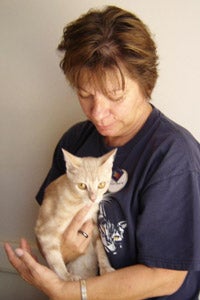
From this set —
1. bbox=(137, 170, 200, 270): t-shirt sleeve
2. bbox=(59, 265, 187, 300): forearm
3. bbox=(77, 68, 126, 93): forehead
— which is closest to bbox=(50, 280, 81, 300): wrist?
bbox=(59, 265, 187, 300): forearm

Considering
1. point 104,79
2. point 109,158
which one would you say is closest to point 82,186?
point 109,158

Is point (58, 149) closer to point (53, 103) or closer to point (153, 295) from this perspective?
point (53, 103)

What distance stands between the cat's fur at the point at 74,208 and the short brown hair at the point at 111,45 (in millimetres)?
263

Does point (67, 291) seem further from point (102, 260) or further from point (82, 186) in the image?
point (82, 186)

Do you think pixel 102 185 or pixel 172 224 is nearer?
pixel 172 224

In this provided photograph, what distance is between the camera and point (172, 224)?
0.83 m

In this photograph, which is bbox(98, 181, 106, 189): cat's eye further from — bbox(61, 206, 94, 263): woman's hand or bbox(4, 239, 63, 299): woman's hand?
bbox(4, 239, 63, 299): woman's hand

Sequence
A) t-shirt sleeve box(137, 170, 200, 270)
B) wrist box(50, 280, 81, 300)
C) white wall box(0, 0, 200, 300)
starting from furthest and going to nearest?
white wall box(0, 0, 200, 300) < wrist box(50, 280, 81, 300) < t-shirt sleeve box(137, 170, 200, 270)

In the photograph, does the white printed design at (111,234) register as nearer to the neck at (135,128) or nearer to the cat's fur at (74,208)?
the cat's fur at (74,208)

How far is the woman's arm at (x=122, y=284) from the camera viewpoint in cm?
86

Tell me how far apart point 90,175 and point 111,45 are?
398 mm

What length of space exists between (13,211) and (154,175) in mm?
987

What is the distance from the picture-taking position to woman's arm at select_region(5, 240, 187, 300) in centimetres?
86

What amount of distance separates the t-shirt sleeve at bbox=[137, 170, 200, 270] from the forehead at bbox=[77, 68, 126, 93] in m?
0.29
